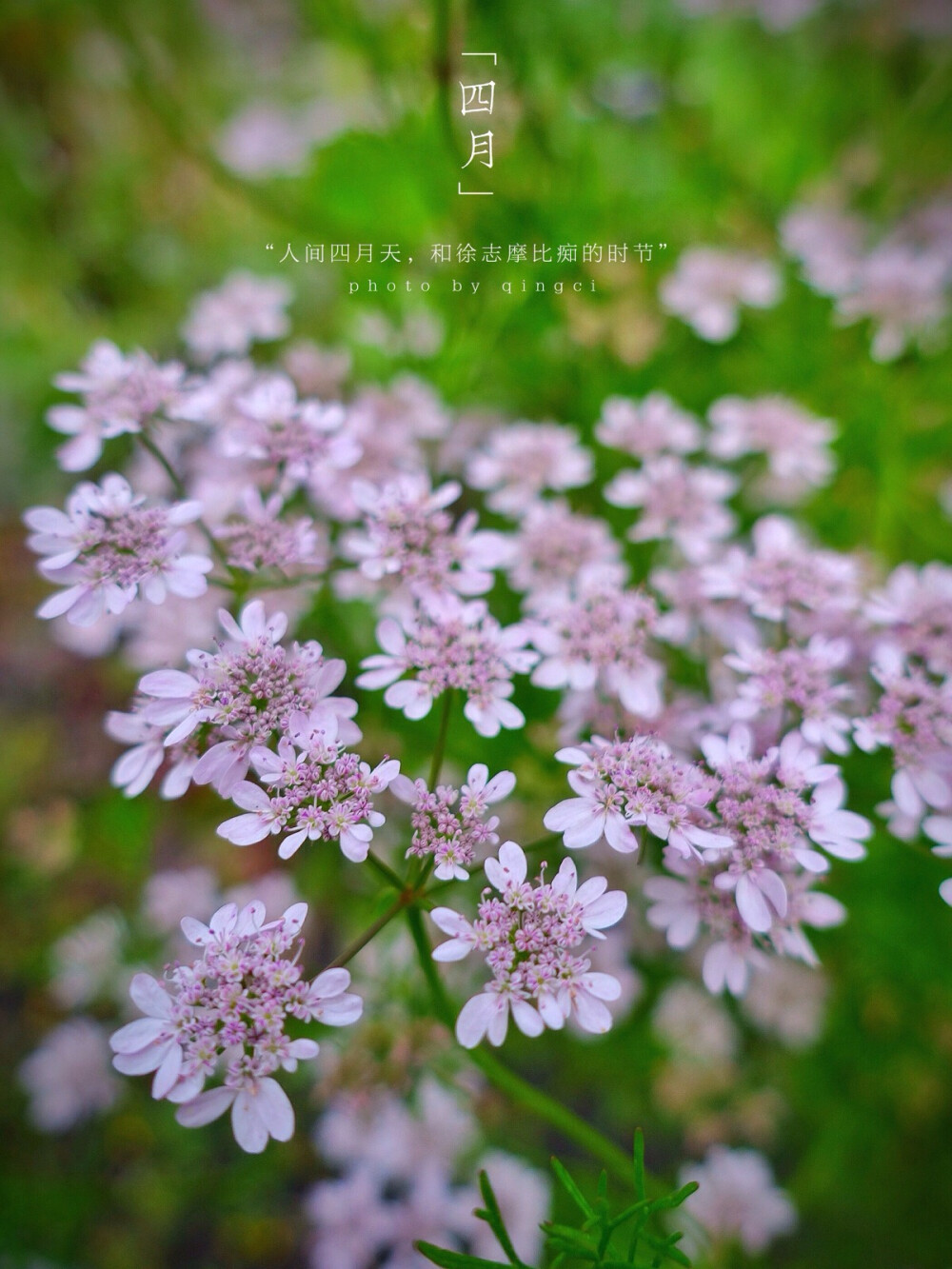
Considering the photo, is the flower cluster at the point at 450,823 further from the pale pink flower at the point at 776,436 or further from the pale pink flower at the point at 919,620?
the pale pink flower at the point at 776,436

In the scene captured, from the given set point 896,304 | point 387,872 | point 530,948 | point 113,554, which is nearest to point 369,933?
point 387,872

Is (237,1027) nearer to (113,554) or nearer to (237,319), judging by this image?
(113,554)

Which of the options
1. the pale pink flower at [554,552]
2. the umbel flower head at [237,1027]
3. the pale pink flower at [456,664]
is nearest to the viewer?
the umbel flower head at [237,1027]

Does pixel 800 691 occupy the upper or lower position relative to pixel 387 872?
upper

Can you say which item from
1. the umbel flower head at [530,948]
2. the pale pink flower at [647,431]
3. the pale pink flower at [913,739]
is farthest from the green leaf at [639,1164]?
the pale pink flower at [647,431]

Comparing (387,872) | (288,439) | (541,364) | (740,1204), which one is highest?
(541,364)

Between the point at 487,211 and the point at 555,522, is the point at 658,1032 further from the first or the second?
the point at 487,211

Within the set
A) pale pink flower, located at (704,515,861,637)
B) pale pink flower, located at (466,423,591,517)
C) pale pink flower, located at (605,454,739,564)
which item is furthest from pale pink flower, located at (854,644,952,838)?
pale pink flower, located at (466,423,591,517)

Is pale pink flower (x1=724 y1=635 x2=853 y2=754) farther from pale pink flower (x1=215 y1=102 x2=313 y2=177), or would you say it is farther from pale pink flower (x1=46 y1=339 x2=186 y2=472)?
pale pink flower (x1=215 y1=102 x2=313 y2=177)
